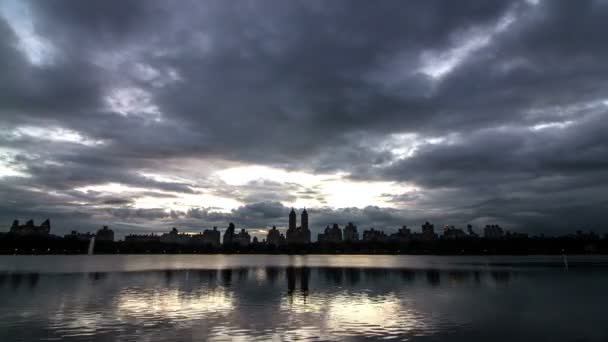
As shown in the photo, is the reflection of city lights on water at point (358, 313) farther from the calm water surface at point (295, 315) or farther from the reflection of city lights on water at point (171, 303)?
the reflection of city lights on water at point (171, 303)

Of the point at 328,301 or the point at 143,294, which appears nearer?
the point at 328,301

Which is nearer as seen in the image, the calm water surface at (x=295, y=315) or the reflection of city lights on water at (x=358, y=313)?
the calm water surface at (x=295, y=315)

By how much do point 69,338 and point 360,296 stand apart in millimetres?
36806

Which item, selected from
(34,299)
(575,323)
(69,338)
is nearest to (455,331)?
(575,323)

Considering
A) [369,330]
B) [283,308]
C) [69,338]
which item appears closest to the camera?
[69,338]

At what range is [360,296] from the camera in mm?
56062

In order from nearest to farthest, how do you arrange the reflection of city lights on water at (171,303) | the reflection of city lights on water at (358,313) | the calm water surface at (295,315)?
the calm water surface at (295,315) < the reflection of city lights on water at (358,313) < the reflection of city lights on water at (171,303)

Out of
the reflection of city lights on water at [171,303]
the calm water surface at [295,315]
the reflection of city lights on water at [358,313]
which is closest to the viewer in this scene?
the calm water surface at [295,315]

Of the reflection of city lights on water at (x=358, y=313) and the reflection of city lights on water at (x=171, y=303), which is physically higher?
the reflection of city lights on water at (x=171, y=303)

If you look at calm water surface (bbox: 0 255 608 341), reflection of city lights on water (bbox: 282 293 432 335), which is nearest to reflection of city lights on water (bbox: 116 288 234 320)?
calm water surface (bbox: 0 255 608 341)

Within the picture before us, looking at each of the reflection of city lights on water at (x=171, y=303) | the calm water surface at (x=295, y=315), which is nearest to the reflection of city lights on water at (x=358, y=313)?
the calm water surface at (x=295, y=315)

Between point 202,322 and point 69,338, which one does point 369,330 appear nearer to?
point 202,322

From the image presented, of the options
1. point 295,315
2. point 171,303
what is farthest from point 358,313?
point 171,303

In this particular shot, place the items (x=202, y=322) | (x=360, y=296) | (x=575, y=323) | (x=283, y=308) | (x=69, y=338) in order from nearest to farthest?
(x=69, y=338) → (x=202, y=322) → (x=575, y=323) → (x=283, y=308) → (x=360, y=296)
